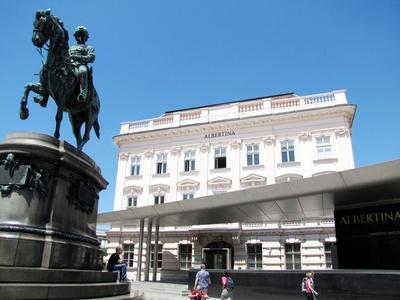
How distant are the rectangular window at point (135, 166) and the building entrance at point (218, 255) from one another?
11.1 meters

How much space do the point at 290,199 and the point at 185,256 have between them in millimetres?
18935

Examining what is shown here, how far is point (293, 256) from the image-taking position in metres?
29.9

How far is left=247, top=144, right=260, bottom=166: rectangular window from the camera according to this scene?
109ft

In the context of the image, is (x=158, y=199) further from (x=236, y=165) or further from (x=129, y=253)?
(x=236, y=165)

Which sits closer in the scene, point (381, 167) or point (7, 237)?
point (7, 237)

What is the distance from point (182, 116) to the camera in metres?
37.9

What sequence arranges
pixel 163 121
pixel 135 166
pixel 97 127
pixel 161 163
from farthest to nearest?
pixel 163 121 < pixel 135 166 < pixel 161 163 < pixel 97 127

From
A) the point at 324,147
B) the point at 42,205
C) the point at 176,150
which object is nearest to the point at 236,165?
the point at 176,150

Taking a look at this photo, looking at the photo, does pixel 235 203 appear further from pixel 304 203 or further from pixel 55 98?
pixel 55 98

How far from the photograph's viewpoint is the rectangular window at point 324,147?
30859 millimetres

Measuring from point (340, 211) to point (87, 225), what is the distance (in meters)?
12.7

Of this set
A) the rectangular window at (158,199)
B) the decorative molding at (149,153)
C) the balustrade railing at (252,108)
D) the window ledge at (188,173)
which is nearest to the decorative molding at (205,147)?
the window ledge at (188,173)

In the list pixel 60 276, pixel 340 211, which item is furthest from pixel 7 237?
pixel 340 211

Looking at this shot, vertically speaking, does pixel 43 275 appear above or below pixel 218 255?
below
